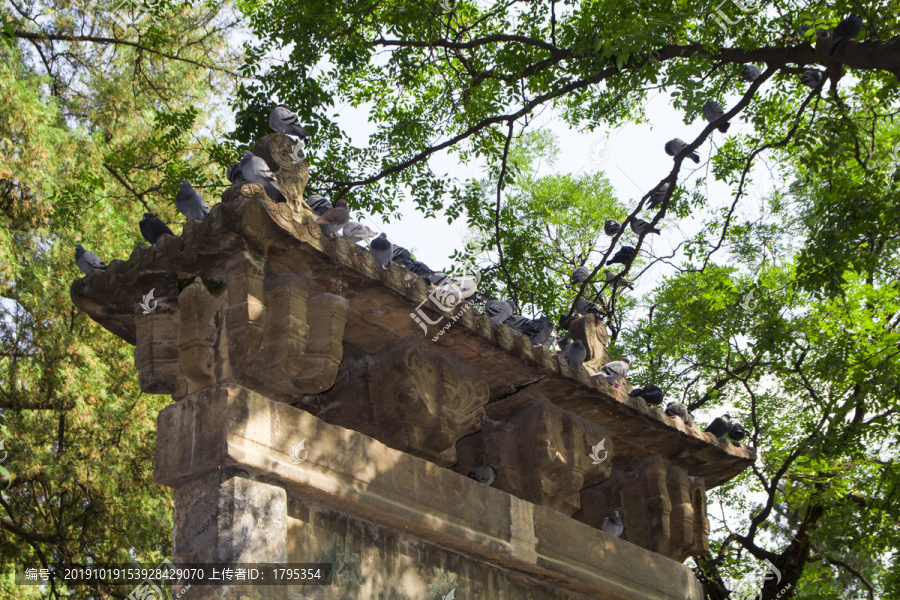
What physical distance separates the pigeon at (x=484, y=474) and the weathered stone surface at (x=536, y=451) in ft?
0.48

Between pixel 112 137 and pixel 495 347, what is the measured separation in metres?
8.86

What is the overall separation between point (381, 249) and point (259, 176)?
2.74 ft

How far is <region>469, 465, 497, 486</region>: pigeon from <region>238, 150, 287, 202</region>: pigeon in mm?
2056

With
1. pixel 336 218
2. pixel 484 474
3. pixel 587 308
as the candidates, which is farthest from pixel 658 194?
pixel 336 218

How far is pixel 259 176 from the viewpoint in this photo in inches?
169

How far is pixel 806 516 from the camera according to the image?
1116cm

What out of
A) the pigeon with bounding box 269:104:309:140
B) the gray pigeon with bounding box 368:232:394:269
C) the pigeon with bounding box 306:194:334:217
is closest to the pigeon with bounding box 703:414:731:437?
the gray pigeon with bounding box 368:232:394:269

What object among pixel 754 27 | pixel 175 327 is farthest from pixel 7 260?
pixel 754 27

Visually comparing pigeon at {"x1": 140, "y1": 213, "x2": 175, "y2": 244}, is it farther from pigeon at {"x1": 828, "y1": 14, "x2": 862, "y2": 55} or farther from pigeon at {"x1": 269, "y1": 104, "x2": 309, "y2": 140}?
pigeon at {"x1": 828, "y1": 14, "x2": 862, "y2": 55}

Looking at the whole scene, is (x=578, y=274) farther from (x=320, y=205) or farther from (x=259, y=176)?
(x=259, y=176)

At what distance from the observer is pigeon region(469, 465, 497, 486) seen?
17.7 feet

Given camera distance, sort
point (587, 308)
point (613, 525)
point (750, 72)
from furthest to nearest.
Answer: point (750, 72)
point (587, 308)
point (613, 525)

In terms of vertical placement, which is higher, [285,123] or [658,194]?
[658,194]

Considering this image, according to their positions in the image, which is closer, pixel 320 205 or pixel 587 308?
pixel 320 205
